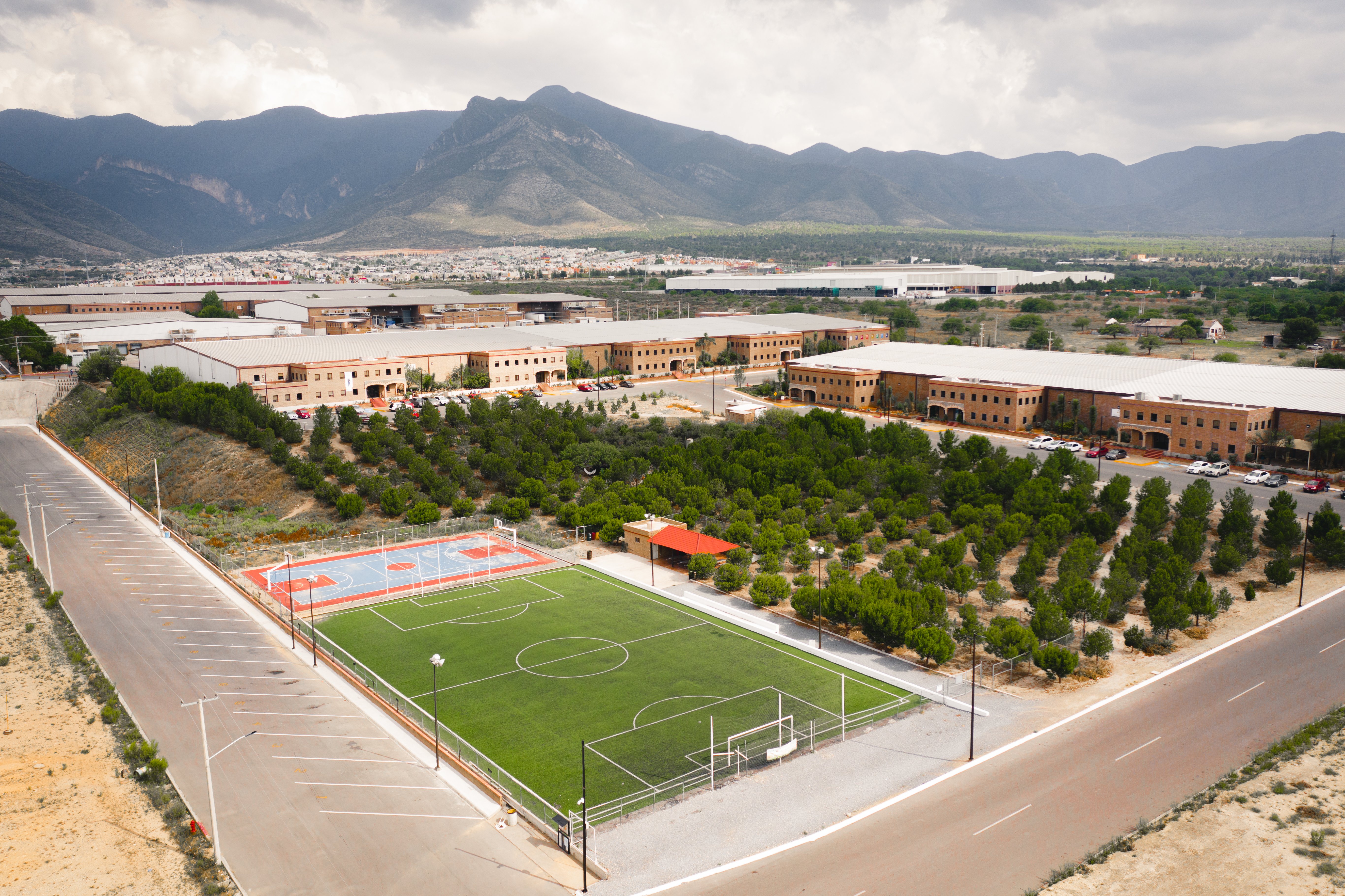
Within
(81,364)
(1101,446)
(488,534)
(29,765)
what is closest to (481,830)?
(29,765)

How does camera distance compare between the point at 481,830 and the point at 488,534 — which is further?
the point at 488,534

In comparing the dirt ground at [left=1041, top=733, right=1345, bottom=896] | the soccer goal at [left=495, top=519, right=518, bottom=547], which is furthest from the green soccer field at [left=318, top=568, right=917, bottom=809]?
the dirt ground at [left=1041, top=733, right=1345, bottom=896]

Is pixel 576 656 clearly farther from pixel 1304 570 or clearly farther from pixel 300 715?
pixel 1304 570

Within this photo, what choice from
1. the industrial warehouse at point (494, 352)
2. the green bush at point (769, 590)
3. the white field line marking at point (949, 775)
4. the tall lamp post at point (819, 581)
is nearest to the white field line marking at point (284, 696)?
the white field line marking at point (949, 775)

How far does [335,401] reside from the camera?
265ft

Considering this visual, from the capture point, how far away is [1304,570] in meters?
38.6

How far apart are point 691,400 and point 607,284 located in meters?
109

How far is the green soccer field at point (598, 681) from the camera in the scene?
26219mm

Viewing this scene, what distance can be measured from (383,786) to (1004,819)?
15797 mm

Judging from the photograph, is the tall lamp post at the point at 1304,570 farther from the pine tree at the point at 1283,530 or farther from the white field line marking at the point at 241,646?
the white field line marking at the point at 241,646

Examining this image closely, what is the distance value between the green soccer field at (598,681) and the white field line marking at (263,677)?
7.85 feet

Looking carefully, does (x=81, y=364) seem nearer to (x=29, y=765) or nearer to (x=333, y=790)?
(x=29, y=765)

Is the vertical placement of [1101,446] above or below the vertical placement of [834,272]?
below

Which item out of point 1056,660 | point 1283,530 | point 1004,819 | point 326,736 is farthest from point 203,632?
point 1283,530
